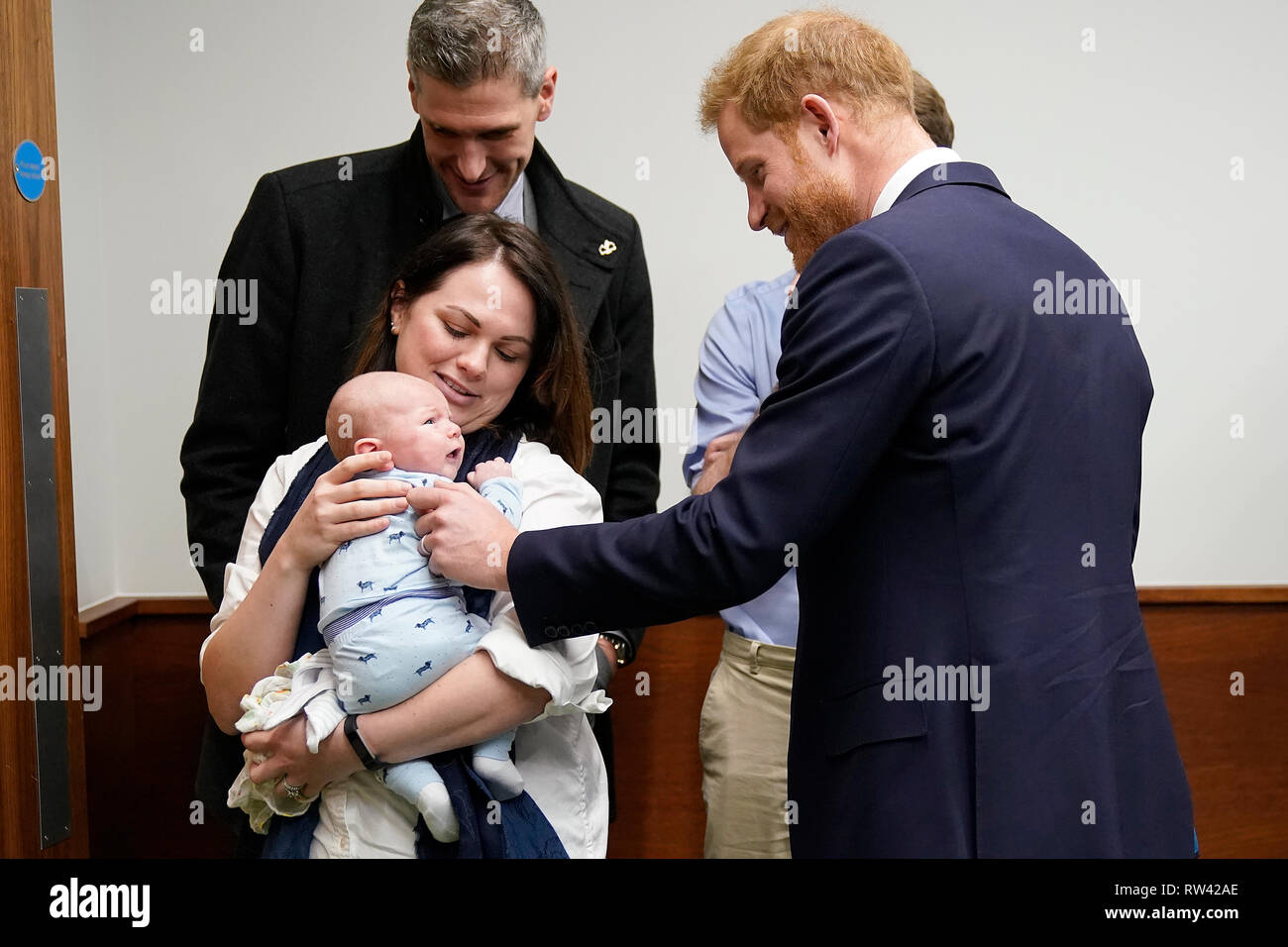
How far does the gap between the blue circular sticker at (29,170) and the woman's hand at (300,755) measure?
1059 millimetres

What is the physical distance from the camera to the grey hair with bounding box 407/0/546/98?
76.2 inches

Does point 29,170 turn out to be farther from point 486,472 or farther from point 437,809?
point 437,809

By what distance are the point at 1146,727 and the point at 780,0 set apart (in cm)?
224

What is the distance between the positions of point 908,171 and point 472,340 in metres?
0.66

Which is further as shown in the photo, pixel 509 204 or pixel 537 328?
pixel 509 204

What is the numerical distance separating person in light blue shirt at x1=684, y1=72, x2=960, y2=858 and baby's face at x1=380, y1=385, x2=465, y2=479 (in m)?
0.99

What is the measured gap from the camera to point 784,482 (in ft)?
4.67

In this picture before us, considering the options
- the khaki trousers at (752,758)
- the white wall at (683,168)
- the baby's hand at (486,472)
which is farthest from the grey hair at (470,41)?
the khaki trousers at (752,758)

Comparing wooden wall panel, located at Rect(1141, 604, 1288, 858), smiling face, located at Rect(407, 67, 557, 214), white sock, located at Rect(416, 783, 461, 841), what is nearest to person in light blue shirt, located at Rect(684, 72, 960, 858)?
smiling face, located at Rect(407, 67, 557, 214)

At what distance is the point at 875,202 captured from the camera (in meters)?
1.66

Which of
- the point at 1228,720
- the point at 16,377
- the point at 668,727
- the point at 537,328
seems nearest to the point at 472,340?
the point at 537,328

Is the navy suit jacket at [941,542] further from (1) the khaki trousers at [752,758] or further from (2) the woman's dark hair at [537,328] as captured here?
(1) the khaki trousers at [752,758]
